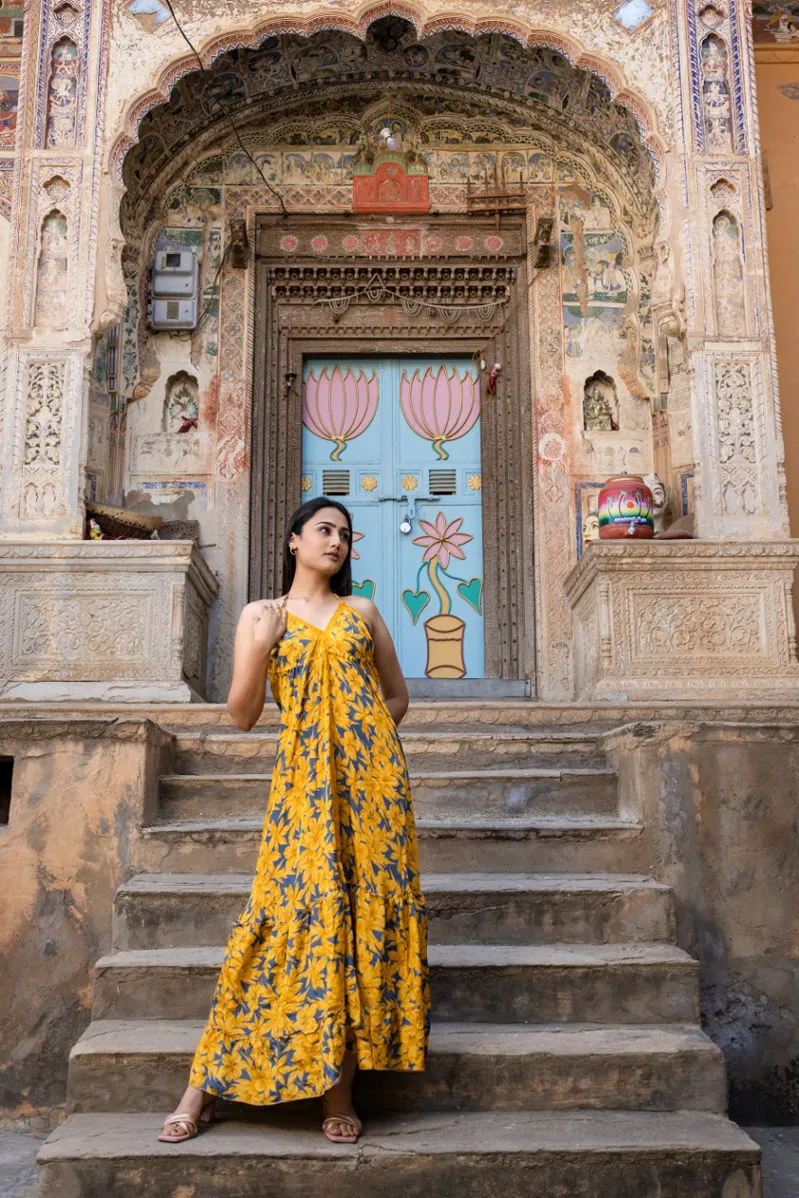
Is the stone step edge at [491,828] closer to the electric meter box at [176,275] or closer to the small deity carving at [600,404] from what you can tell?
the small deity carving at [600,404]

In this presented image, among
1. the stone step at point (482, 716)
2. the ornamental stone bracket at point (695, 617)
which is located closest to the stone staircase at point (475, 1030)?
the stone step at point (482, 716)

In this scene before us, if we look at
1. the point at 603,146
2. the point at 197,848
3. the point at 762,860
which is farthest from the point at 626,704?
the point at 603,146

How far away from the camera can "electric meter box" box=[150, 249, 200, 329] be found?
828 cm

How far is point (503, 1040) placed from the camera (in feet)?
11.2

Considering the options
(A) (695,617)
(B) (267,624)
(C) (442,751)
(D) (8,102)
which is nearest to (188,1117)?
(B) (267,624)

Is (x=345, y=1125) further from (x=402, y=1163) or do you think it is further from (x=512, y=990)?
(x=512, y=990)

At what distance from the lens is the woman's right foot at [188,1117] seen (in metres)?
3.00

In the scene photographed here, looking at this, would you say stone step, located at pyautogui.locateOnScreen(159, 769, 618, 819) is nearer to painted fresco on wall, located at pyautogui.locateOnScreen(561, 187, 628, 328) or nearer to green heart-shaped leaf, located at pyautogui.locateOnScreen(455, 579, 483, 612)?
green heart-shaped leaf, located at pyautogui.locateOnScreen(455, 579, 483, 612)

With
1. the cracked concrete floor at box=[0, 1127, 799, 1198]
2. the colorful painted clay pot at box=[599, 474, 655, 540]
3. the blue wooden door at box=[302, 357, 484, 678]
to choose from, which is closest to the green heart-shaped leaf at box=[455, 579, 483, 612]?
the blue wooden door at box=[302, 357, 484, 678]

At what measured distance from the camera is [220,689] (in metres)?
7.89

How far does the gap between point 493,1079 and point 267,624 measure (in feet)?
4.71

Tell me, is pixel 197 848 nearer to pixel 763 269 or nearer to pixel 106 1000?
pixel 106 1000

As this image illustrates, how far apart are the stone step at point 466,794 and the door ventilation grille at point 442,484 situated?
4062mm

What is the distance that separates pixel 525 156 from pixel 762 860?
6.18 m
